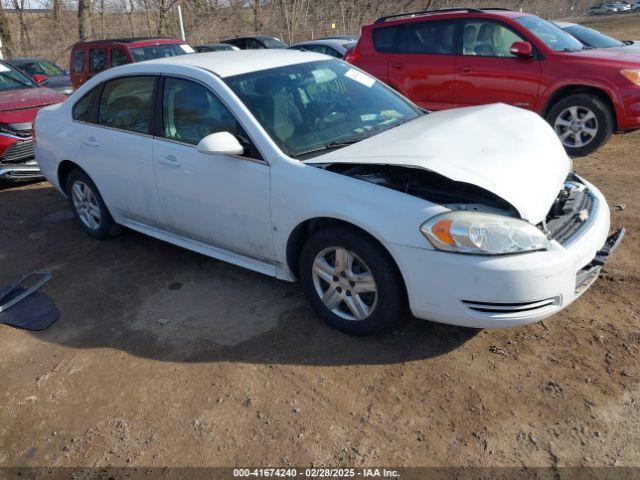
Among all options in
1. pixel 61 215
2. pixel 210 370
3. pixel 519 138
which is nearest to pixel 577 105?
pixel 519 138

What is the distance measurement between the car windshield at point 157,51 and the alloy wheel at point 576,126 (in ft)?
24.5

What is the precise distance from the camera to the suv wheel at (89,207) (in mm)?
4988

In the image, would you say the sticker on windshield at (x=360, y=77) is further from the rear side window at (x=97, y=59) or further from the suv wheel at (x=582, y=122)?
the rear side window at (x=97, y=59)

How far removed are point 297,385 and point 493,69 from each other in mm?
5526

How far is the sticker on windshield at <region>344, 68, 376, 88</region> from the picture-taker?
4336 millimetres

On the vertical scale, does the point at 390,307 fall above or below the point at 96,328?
above

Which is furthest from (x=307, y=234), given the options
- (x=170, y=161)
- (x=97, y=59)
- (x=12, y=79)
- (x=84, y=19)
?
(x=84, y=19)

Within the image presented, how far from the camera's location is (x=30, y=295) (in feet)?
14.0

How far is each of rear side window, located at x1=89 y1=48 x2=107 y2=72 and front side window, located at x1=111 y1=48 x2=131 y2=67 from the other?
9.2 inches

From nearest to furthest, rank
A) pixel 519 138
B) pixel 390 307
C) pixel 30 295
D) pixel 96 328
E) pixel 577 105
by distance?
1. pixel 390 307
2. pixel 519 138
3. pixel 96 328
4. pixel 30 295
5. pixel 577 105

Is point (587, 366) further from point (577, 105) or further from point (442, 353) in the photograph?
point (577, 105)

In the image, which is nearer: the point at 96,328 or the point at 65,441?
the point at 65,441

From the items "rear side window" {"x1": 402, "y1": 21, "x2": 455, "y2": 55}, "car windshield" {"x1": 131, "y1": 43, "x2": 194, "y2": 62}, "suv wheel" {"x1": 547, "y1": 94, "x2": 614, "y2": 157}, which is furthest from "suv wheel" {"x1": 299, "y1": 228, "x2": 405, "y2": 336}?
"car windshield" {"x1": 131, "y1": 43, "x2": 194, "y2": 62}

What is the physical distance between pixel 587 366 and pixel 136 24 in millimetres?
26525
